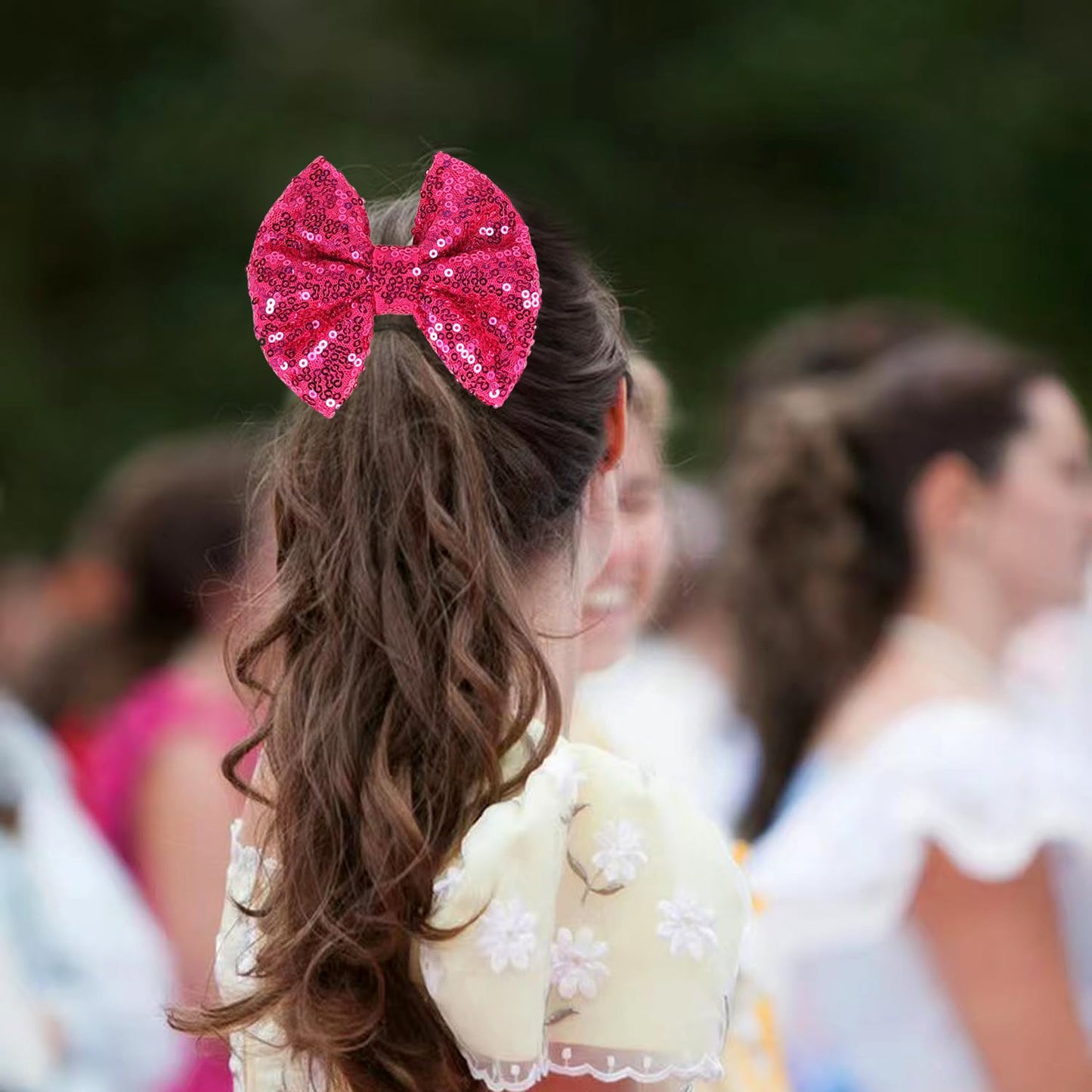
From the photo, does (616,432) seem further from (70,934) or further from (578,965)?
(70,934)

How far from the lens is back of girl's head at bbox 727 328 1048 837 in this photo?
343 centimetres

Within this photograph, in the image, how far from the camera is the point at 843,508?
348 centimetres

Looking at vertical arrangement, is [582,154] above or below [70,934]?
below

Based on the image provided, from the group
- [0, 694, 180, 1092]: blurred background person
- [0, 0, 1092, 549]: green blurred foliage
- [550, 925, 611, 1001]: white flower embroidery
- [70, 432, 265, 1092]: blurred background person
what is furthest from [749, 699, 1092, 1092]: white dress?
[0, 0, 1092, 549]: green blurred foliage

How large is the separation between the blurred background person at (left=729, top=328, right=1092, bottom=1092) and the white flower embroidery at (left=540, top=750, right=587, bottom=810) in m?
1.36

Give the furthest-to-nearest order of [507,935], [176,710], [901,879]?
[176,710] → [901,879] → [507,935]

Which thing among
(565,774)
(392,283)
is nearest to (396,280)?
(392,283)

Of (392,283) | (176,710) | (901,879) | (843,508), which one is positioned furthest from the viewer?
(176,710)

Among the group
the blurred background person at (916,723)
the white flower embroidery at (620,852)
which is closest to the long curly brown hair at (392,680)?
the white flower embroidery at (620,852)

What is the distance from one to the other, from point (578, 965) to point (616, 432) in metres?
0.54

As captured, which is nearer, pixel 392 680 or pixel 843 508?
pixel 392 680

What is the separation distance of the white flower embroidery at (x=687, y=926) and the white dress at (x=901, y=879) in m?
1.19

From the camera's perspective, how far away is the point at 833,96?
1024 centimetres

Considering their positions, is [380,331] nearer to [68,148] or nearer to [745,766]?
[745,766]
